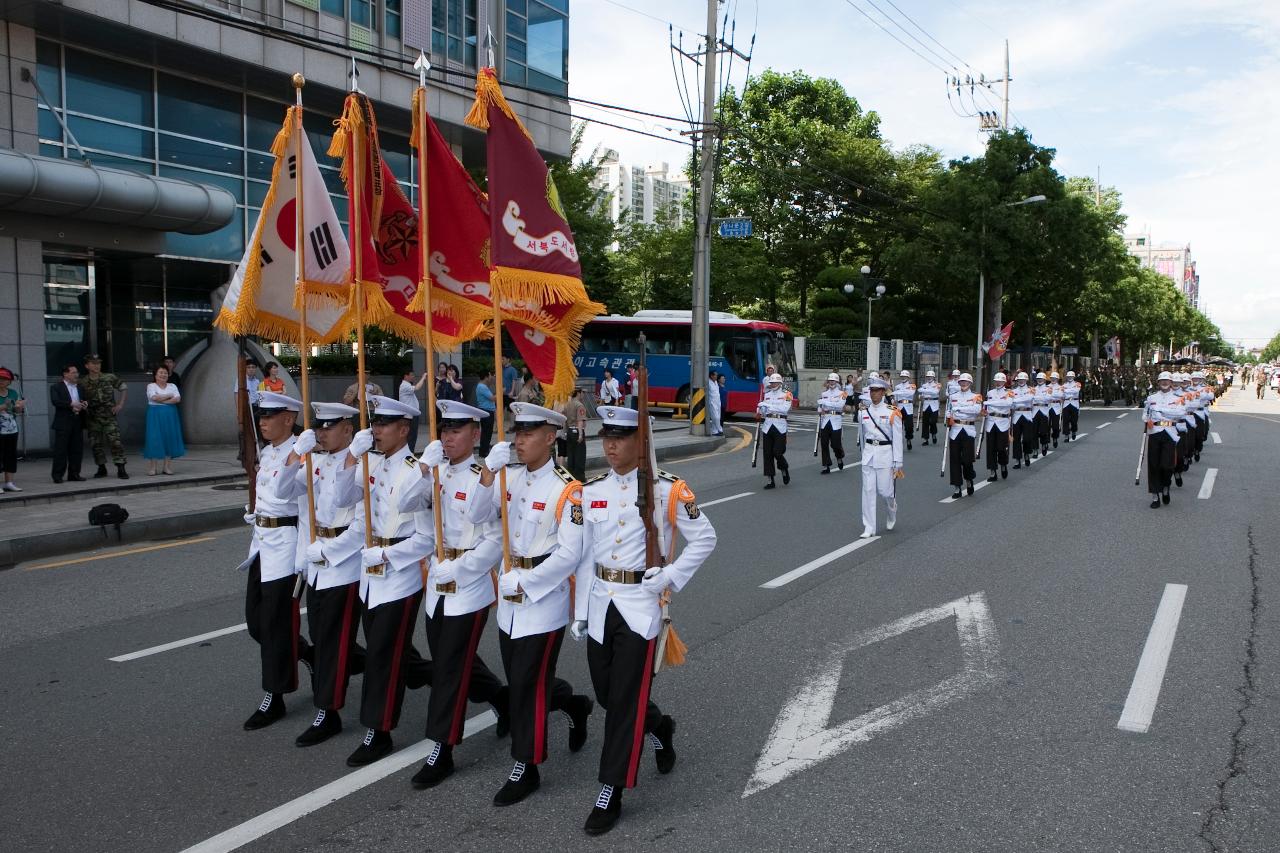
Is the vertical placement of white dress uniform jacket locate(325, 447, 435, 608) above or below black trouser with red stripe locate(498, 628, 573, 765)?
above

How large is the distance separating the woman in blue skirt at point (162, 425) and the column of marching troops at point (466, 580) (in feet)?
33.8

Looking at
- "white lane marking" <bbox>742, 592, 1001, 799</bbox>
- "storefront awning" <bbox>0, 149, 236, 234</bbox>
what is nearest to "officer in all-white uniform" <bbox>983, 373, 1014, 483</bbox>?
"white lane marking" <bbox>742, 592, 1001, 799</bbox>

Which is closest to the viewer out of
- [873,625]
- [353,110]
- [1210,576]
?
[353,110]

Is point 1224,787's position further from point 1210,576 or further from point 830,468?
point 830,468

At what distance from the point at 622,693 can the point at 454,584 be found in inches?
36.4

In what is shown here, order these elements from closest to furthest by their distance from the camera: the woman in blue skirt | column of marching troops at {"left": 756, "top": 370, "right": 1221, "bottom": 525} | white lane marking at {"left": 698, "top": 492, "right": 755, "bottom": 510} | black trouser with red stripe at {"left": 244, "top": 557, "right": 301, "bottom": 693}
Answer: black trouser with red stripe at {"left": 244, "top": 557, "right": 301, "bottom": 693} < column of marching troops at {"left": 756, "top": 370, "right": 1221, "bottom": 525} < white lane marking at {"left": 698, "top": 492, "right": 755, "bottom": 510} < the woman in blue skirt

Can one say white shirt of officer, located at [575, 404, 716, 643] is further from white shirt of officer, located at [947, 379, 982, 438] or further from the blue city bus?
the blue city bus

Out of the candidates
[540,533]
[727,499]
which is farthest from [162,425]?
[540,533]

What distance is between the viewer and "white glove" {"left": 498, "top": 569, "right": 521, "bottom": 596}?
4277mm

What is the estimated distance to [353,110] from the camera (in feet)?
17.5

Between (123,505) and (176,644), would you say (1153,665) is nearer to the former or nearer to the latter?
(176,644)

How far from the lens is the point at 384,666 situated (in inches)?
184

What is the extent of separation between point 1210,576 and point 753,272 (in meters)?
34.3

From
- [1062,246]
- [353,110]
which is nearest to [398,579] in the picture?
[353,110]
